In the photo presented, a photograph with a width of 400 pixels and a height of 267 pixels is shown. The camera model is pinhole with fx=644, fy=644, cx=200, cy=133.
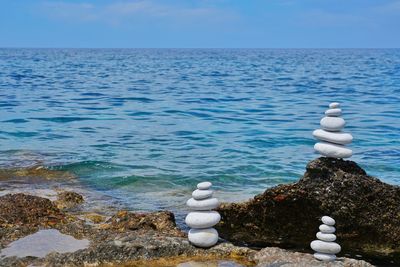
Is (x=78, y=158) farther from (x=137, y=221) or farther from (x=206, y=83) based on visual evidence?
(x=206, y=83)

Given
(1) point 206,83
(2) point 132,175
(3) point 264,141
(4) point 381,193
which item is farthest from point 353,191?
(1) point 206,83

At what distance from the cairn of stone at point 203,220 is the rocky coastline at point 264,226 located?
9 cm

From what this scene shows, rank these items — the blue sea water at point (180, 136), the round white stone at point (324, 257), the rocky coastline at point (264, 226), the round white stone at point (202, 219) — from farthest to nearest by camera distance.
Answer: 1. the blue sea water at point (180, 136)
2. the round white stone at point (202, 219)
3. the rocky coastline at point (264, 226)
4. the round white stone at point (324, 257)

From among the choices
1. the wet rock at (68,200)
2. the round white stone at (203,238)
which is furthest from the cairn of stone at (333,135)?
the wet rock at (68,200)

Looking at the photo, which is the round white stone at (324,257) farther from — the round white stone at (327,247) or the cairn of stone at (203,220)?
the cairn of stone at (203,220)

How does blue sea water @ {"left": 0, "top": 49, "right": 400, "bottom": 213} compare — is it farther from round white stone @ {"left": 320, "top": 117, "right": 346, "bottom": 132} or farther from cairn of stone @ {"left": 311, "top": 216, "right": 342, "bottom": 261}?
cairn of stone @ {"left": 311, "top": 216, "right": 342, "bottom": 261}

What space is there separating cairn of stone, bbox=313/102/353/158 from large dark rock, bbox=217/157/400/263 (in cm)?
14

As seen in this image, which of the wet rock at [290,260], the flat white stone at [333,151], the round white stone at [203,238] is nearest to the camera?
the wet rock at [290,260]

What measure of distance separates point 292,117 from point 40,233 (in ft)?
55.9

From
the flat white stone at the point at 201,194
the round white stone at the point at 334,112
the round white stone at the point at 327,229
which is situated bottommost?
the round white stone at the point at 327,229

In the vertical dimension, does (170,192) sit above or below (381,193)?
below

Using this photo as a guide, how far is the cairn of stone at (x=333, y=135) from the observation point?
7750 mm

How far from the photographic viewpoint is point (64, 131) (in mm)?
19266

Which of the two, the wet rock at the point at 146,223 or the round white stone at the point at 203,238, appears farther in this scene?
the wet rock at the point at 146,223
